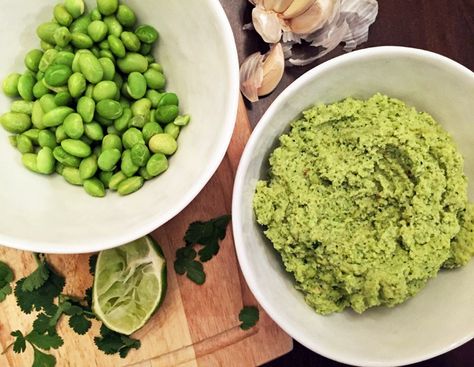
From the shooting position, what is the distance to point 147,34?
3.77 ft

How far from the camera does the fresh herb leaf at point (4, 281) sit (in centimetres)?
124

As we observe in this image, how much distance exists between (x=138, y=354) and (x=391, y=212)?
590mm

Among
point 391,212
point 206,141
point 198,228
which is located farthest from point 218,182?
point 391,212

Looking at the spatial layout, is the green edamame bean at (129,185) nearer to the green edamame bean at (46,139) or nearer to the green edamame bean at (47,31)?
the green edamame bean at (46,139)

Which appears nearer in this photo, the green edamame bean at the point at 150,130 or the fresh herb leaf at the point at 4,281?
the green edamame bean at the point at 150,130

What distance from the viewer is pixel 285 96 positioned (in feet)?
3.57

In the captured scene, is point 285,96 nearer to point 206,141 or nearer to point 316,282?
point 206,141

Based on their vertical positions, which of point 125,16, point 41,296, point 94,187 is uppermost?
point 125,16

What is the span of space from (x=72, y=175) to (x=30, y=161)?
0.26ft

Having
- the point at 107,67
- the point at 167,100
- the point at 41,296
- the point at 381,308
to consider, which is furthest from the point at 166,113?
the point at 381,308

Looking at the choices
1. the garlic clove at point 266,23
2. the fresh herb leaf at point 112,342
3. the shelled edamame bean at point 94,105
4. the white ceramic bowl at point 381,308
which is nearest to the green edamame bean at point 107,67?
the shelled edamame bean at point 94,105

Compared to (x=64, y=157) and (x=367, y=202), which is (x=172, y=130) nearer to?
(x=64, y=157)

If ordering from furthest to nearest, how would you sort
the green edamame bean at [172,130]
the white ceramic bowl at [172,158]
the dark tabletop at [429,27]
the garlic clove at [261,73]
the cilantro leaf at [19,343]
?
the dark tabletop at [429,27] → the garlic clove at [261,73] → the cilantro leaf at [19,343] → the green edamame bean at [172,130] → the white ceramic bowl at [172,158]

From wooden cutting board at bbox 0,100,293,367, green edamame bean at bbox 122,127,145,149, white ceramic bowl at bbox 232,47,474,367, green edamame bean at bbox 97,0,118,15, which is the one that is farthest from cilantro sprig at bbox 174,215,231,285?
green edamame bean at bbox 97,0,118,15
